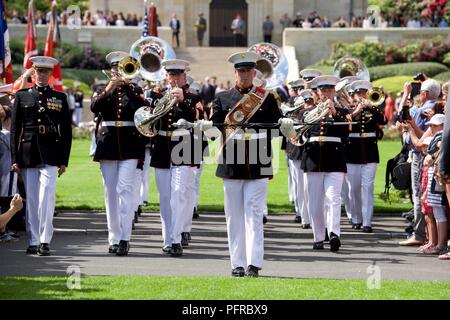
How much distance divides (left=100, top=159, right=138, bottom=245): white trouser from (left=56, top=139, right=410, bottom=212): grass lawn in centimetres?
456

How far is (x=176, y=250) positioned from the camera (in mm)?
14734

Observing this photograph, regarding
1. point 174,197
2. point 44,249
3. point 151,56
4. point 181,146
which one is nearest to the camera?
point 44,249

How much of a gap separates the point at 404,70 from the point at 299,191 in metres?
28.8

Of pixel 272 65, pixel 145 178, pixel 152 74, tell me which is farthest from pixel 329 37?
pixel 152 74

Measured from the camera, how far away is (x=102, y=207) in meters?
19.8

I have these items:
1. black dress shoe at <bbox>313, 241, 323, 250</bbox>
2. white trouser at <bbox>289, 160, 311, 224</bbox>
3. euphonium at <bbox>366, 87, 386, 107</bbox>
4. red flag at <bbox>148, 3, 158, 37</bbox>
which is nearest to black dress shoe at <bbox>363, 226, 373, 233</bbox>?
white trouser at <bbox>289, 160, 311, 224</bbox>

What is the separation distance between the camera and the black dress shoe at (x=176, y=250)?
14.7m

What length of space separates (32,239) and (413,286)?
488cm

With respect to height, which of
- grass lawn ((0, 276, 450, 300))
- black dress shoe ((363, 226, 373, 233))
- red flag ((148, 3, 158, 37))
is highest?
red flag ((148, 3, 158, 37))

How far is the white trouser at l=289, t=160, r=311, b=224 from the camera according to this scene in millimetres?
17922

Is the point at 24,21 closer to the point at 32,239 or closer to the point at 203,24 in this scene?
the point at 203,24

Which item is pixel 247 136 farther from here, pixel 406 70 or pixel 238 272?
pixel 406 70

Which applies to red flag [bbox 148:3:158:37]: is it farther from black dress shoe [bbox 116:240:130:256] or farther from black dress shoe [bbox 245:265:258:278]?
black dress shoe [bbox 245:265:258:278]

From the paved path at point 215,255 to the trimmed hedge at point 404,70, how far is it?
92.0 feet
